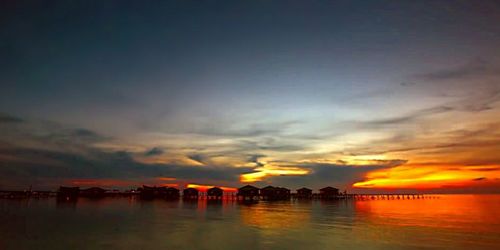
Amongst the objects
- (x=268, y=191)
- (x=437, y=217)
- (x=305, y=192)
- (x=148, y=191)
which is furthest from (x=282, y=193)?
(x=437, y=217)

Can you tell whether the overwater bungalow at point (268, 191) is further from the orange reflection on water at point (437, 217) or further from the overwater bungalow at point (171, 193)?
the orange reflection on water at point (437, 217)

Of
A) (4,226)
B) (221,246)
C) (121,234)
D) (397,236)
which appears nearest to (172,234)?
(121,234)

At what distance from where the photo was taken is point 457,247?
26875 millimetres

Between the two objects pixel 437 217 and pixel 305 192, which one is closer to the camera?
pixel 437 217

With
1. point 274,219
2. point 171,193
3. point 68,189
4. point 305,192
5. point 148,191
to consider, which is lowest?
point 274,219

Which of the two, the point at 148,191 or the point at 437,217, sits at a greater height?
the point at 148,191

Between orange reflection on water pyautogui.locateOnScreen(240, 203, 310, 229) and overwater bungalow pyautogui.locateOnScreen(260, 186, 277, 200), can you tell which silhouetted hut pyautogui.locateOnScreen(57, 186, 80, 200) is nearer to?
overwater bungalow pyautogui.locateOnScreen(260, 186, 277, 200)

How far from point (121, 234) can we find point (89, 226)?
25.3 feet

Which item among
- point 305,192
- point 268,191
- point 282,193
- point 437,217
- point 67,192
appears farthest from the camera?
point 305,192

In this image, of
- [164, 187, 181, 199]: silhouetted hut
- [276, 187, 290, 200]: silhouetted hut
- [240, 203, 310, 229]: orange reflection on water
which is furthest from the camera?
[164, 187, 181, 199]: silhouetted hut

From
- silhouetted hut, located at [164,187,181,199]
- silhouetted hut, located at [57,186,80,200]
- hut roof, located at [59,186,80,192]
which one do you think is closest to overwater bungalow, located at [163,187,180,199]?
silhouetted hut, located at [164,187,181,199]

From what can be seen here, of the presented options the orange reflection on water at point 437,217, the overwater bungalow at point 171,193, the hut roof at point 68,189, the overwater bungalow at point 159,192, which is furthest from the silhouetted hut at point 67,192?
the orange reflection on water at point 437,217

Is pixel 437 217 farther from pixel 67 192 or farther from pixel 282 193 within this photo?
pixel 67 192

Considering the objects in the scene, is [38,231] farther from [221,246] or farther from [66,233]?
[221,246]
